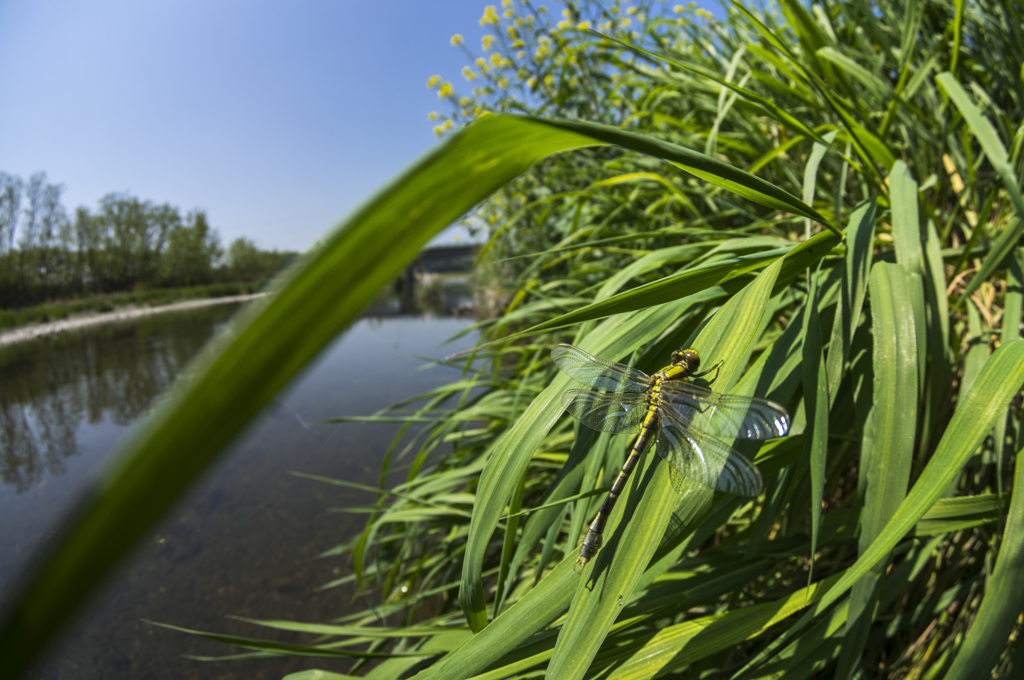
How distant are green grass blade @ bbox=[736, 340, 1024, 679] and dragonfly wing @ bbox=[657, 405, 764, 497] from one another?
5.2 inches

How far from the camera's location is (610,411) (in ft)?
2.31

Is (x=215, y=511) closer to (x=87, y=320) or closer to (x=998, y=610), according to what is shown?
(x=998, y=610)

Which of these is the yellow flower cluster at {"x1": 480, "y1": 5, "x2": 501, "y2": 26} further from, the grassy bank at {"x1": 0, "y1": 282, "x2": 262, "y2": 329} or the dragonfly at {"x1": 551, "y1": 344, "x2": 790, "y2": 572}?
the grassy bank at {"x1": 0, "y1": 282, "x2": 262, "y2": 329}

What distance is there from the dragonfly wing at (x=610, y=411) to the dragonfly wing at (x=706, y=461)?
0.18 ft

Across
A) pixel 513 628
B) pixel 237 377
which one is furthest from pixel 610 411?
pixel 237 377

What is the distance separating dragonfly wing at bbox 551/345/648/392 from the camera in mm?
686

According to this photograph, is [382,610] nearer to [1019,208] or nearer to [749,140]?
[1019,208]

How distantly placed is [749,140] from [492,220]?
3484 millimetres

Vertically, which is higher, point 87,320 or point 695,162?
point 87,320

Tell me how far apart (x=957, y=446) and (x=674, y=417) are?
0.98 feet

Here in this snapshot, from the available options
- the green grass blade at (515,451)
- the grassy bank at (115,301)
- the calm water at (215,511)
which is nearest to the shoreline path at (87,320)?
the grassy bank at (115,301)

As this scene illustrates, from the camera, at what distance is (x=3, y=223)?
52.9ft

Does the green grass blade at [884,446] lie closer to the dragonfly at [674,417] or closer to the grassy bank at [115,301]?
the dragonfly at [674,417]

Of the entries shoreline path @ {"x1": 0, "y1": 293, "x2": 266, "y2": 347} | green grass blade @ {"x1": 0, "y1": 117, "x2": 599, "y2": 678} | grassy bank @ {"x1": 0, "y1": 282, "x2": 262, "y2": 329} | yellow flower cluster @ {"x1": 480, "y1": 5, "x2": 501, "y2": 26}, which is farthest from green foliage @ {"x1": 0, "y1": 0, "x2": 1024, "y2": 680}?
grassy bank @ {"x1": 0, "y1": 282, "x2": 262, "y2": 329}
